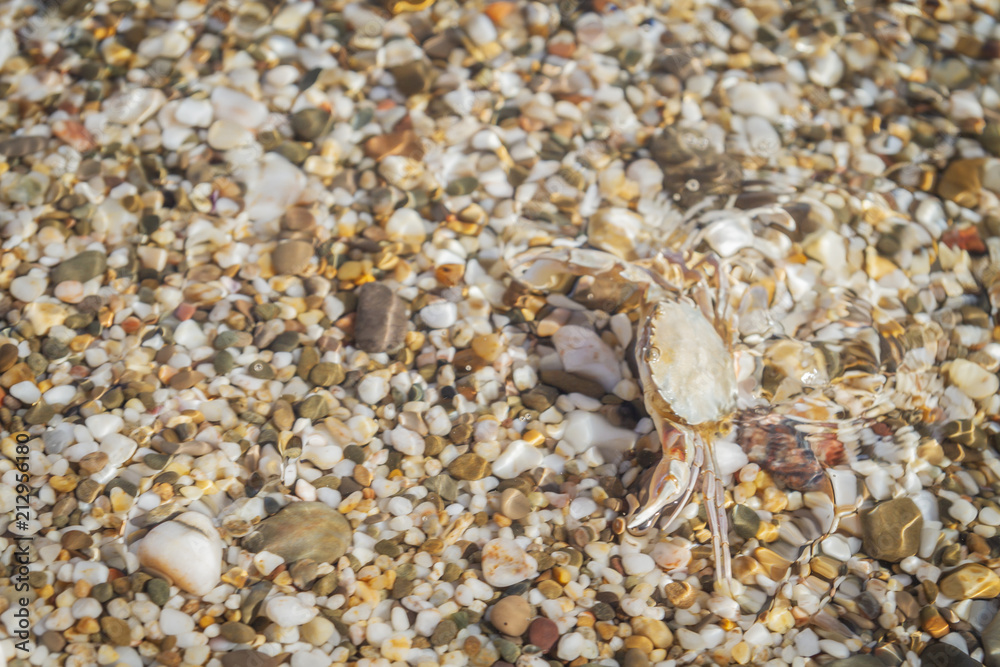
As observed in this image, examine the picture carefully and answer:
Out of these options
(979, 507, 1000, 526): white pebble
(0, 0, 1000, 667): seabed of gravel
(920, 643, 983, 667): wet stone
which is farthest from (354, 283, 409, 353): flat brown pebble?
(979, 507, 1000, 526): white pebble

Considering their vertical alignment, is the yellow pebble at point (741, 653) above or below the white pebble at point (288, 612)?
below

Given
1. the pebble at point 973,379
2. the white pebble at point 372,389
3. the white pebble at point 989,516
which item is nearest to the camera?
the white pebble at point 989,516

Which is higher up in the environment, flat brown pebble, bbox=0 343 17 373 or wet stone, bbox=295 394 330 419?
flat brown pebble, bbox=0 343 17 373

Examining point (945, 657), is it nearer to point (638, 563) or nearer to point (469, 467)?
point (638, 563)

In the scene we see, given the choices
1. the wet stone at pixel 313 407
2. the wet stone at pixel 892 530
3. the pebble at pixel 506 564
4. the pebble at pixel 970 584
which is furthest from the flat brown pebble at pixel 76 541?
the pebble at pixel 970 584

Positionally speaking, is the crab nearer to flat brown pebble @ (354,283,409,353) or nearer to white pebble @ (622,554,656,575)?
white pebble @ (622,554,656,575)

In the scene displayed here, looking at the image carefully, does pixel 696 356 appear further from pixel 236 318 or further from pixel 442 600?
pixel 236 318

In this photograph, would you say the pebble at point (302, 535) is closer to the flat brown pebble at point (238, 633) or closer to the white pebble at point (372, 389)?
the flat brown pebble at point (238, 633)
